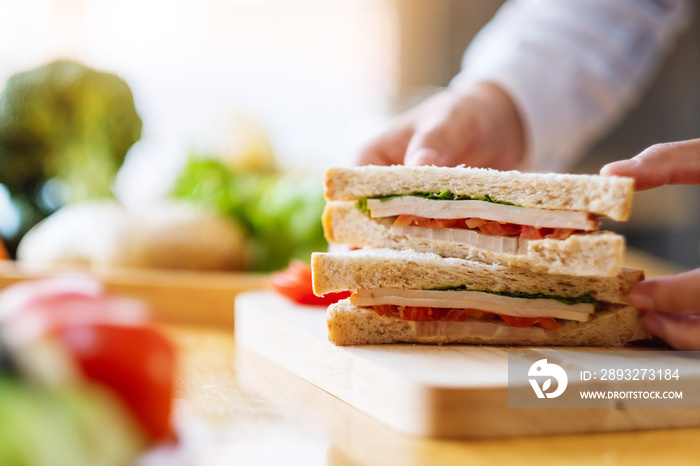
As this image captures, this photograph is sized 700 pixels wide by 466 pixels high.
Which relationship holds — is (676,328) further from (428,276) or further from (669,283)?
(428,276)

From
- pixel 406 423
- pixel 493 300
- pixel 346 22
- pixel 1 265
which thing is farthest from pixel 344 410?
pixel 346 22

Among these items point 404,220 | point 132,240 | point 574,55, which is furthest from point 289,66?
point 404,220

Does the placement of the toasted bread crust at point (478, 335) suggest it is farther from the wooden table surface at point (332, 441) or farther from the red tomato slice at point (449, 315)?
the wooden table surface at point (332, 441)

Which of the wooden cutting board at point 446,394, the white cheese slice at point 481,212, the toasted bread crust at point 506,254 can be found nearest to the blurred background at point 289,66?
the toasted bread crust at point 506,254

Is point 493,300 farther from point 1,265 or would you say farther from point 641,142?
point 641,142

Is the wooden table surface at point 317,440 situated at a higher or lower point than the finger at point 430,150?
lower
